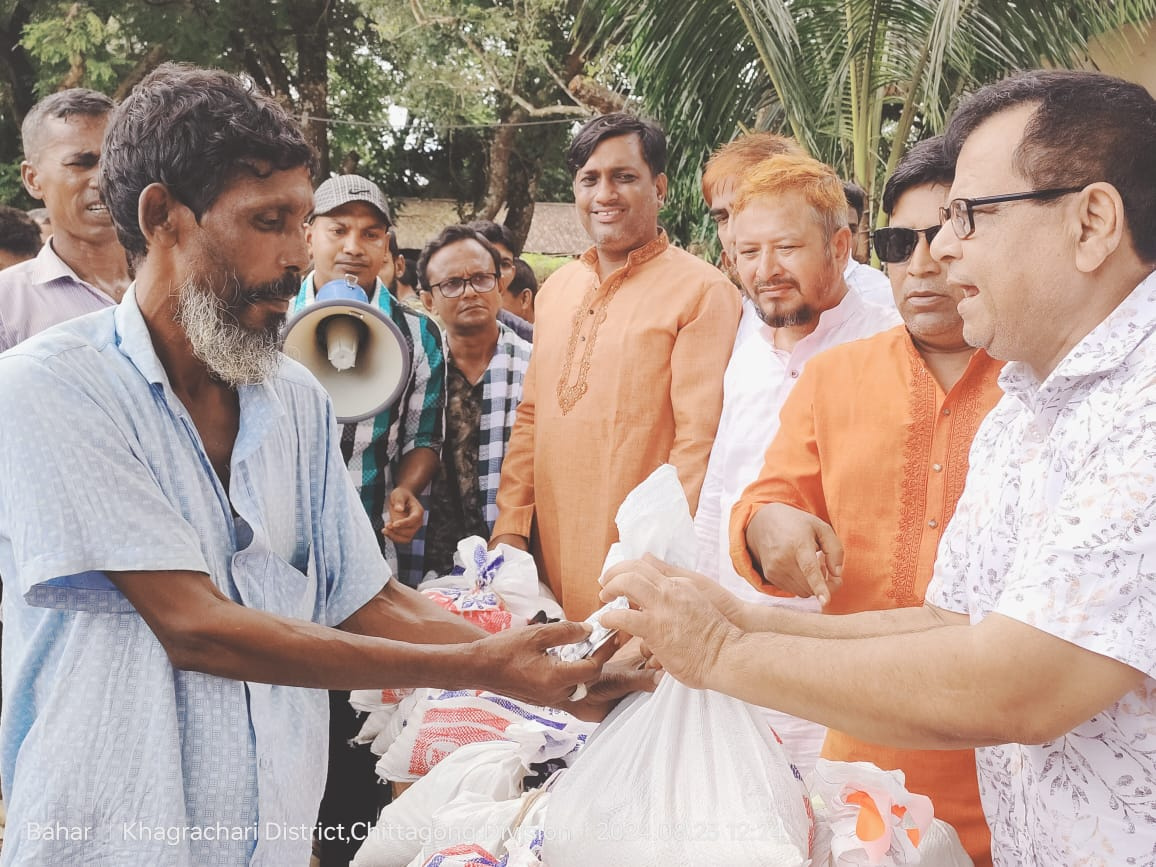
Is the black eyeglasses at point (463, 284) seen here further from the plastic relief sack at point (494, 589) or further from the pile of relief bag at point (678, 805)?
the pile of relief bag at point (678, 805)

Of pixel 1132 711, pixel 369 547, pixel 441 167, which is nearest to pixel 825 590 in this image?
pixel 1132 711

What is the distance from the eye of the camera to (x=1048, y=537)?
4.84 ft

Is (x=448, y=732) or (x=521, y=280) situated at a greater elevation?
(x=521, y=280)

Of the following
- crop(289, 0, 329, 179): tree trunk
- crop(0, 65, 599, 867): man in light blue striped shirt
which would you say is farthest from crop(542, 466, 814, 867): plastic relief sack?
crop(289, 0, 329, 179): tree trunk

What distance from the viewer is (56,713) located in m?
1.70

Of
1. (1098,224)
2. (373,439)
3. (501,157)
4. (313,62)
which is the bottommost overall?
(373,439)

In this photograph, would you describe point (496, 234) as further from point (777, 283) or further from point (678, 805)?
point (678, 805)

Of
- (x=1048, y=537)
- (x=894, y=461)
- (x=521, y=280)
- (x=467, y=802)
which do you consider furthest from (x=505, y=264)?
(x=1048, y=537)

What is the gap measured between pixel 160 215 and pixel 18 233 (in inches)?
184

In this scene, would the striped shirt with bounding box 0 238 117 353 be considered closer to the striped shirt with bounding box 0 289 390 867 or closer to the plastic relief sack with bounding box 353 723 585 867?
the striped shirt with bounding box 0 289 390 867

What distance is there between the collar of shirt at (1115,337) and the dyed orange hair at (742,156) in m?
2.78

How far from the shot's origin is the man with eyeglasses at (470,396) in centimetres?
447

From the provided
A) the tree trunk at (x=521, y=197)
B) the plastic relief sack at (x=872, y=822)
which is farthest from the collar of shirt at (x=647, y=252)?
the tree trunk at (x=521, y=197)

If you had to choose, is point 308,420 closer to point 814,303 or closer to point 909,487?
point 909,487
